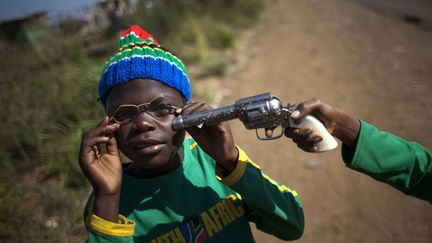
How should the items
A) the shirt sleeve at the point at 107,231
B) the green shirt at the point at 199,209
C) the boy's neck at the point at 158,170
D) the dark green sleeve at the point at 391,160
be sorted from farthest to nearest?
the boy's neck at the point at 158,170, the green shirt at the point at 199,209, the dark green sleeve at the point at 391,160, the shirt sleeve at the point at 107,231

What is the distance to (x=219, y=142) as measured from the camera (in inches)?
58.7

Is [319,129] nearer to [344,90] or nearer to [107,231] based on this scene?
[107,231]

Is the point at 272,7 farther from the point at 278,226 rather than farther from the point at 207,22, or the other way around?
the point at 278,226

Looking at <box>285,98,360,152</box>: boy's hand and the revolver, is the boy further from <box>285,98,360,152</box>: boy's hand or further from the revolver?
<box>285,98,360,152</box>: boy's hand

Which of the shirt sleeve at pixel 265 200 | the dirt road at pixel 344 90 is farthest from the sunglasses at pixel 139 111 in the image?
the dirt road at pixel 344 90

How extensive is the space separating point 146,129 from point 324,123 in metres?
0.92

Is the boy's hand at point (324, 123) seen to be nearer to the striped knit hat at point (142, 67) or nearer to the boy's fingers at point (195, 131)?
the boy's fingers at point (195, 131)

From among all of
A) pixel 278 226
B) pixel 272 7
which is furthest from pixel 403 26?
pixel 278 226

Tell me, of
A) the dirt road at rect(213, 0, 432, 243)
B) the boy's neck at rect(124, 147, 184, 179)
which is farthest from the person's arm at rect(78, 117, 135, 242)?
the dirt road at rect(213, 0, 432, 243)

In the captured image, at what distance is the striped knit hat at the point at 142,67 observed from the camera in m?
1.69

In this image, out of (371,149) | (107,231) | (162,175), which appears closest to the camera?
(107,231)

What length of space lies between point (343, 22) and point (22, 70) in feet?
25.6

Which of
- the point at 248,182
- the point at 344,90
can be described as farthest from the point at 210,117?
the point at 344,90

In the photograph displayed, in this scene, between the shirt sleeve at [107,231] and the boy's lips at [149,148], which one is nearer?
the shirt sleeve at [107,231]
